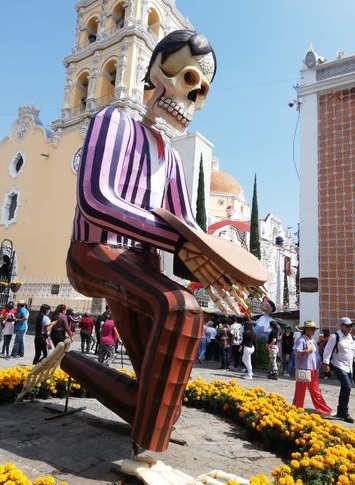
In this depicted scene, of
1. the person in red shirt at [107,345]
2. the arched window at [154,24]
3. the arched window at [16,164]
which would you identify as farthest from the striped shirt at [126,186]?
the arched window at [16,164]

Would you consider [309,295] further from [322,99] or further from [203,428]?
[203,428]

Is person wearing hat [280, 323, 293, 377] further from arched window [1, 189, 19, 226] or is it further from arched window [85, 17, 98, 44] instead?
arched window [85, 17, 98, 44]

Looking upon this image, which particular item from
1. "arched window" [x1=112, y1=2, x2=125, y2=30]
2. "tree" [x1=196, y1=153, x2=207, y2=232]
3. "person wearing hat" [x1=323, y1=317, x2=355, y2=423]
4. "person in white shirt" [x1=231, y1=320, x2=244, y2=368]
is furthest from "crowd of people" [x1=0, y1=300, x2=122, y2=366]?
"arched window" [x1=112, y1=2, x2=125, y2=30]

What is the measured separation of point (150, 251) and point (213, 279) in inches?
24.5

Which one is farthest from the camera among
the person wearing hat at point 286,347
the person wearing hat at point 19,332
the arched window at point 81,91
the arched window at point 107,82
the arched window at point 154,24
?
the arched window at point 81,91

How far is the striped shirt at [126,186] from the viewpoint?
2.32m

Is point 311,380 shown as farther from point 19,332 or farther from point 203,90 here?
point 19,332

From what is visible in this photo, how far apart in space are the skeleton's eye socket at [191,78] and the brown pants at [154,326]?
1.23m

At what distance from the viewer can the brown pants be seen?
2.17m

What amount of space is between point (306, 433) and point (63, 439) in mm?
1812

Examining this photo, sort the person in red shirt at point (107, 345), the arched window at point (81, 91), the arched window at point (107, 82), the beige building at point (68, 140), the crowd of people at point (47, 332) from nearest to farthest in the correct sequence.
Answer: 1. the crowd of people at point (47, 332)
2. the person in red shirt at point (107, 345)
3. the beige building at point (68, 140)
4. the arched window at point (107, 82)
5. the arched window at point (81, 91)

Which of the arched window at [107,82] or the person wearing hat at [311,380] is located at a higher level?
the arched window at [107,82]

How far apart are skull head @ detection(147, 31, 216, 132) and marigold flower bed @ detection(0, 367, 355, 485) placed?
2251 millimetres

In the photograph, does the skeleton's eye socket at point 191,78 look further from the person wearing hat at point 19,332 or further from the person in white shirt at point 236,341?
the person in white shirt at point 236,341
